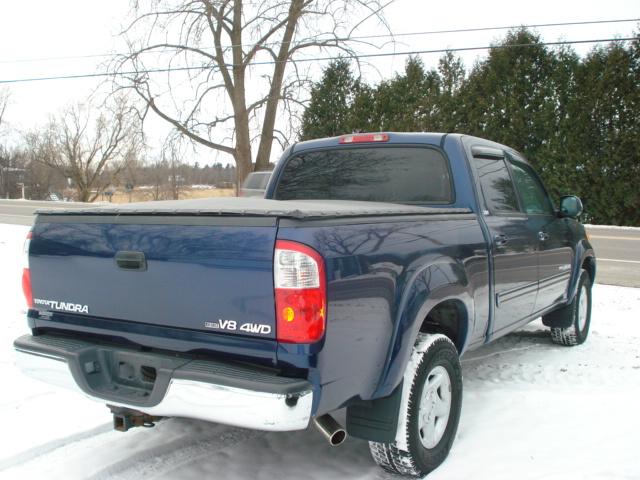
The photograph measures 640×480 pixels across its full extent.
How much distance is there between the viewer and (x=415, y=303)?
2957 mm

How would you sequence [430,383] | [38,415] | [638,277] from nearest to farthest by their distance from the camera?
[430,383] < [38,415] < [638,277]

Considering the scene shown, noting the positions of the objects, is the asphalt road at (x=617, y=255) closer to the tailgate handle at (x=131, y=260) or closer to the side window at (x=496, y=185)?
the side window at (x=496, y=185)

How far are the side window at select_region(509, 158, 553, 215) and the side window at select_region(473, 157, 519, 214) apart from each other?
164mm

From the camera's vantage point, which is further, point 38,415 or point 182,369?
point 38,415

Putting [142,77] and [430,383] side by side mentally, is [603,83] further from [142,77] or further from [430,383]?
[430,383]

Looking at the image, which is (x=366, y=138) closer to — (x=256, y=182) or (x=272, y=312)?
(x=272, y=312)

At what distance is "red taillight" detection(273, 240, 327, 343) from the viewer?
240 cm

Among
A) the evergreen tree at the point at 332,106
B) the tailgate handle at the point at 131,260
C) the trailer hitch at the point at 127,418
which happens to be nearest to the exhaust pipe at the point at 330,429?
the trailer hitch at the point at 127,418

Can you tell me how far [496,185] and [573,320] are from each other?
208cm

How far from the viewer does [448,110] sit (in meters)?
23.3

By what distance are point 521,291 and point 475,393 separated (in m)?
0.84

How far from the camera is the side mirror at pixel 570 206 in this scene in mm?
5234

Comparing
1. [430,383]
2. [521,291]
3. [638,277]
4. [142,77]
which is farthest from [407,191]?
[142,77]

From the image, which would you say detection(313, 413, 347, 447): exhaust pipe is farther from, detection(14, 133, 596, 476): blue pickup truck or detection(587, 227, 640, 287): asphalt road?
detection(587, 227, 640, 287): asphalt road
